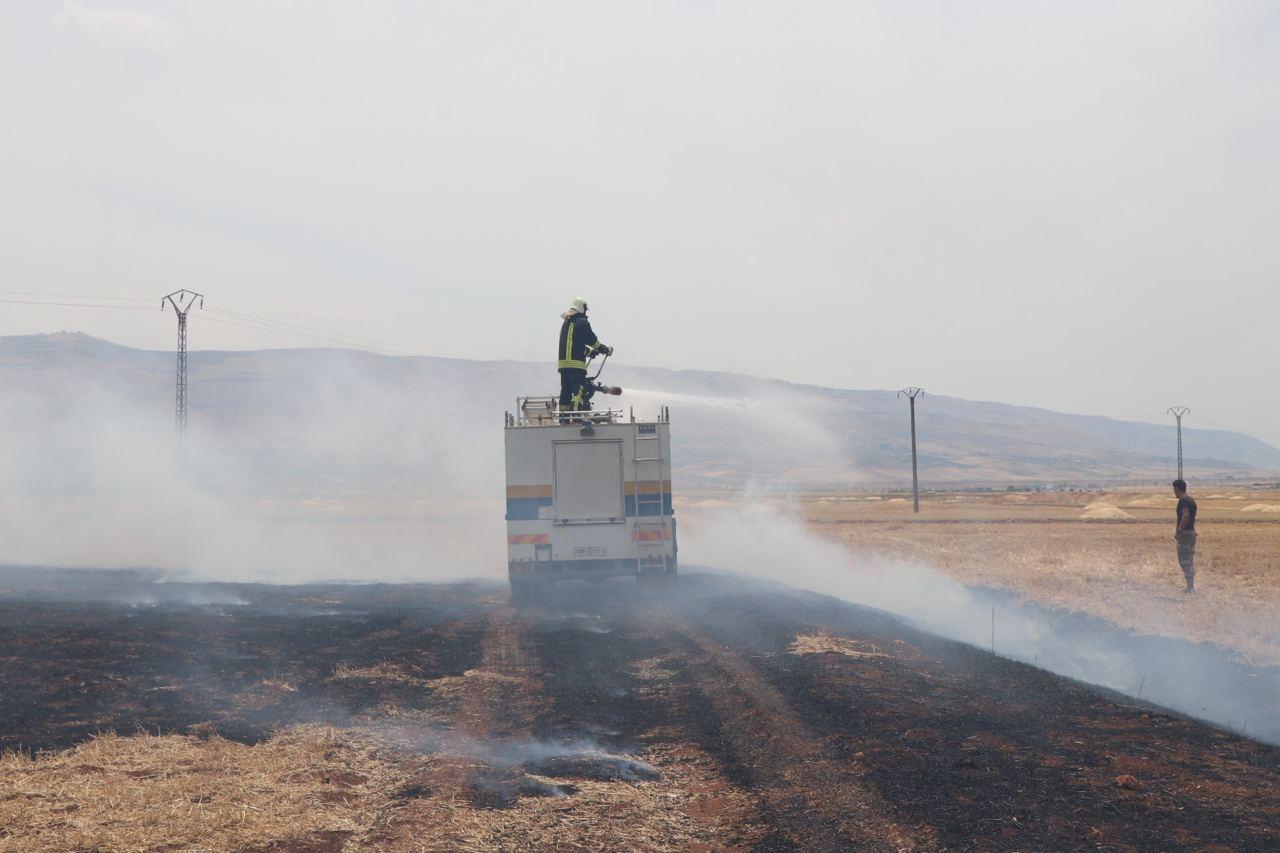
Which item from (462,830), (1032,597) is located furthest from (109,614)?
(1032,597)

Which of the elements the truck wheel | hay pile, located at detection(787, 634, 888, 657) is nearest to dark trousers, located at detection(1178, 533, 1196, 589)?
hay pile, located at detection(787, 634, 888, 657)

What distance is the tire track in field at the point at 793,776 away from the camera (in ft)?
23.5

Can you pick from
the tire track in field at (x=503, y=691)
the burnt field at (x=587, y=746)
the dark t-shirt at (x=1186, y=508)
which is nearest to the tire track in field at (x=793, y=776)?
the burnt field at (x=587, y=746)

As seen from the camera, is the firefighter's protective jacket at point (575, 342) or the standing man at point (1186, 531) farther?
the firefighter's protective jacket at point (575, 342)

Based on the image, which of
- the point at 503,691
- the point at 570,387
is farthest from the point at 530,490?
the point at 503,691

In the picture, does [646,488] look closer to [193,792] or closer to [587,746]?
[587,746]

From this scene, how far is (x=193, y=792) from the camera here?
8.02 metres

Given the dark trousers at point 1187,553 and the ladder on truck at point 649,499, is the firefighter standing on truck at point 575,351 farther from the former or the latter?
the dark trousers at point 1187,553

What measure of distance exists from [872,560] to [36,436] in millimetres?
72778

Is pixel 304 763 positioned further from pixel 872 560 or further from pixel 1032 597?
pixel 872 560

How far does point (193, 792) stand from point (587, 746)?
11.6 feet

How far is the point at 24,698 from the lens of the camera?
11.4m

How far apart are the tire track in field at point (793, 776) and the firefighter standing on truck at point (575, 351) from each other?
9.78 meters

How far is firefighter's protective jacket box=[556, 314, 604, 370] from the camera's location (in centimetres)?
2189
